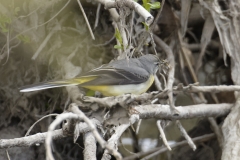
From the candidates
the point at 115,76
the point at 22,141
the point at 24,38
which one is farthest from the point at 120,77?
the point at 22,141

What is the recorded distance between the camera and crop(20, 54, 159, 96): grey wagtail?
12.3ft

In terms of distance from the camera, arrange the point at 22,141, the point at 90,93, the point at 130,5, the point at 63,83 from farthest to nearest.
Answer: the point at 90,93
the point at 63,83
the point at 130,5
the point at 22,141

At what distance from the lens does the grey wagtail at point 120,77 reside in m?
3.74

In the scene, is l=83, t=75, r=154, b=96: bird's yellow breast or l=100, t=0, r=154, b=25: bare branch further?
l=83, t=75, r=154, b=96: bird's yellow breast

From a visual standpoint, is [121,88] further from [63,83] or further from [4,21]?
[4,21]

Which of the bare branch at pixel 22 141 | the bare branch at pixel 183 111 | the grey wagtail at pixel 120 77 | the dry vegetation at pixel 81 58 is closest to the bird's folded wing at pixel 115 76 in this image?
the grey wagtail at pixel 120 77

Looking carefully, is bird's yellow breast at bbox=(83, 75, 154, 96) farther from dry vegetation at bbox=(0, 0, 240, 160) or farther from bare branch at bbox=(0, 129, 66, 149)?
bare branch at bbox=(0, 129, 66, 149)

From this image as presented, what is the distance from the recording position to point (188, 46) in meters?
5.13

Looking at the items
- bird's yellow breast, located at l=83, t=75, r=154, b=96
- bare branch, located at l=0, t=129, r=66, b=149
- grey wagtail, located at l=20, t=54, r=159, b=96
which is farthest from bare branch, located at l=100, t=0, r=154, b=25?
bare branch, located at l=0, t=129, r=66, b=149

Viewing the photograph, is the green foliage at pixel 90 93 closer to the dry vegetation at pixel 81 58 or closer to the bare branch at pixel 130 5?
the dry vegetation at pixel 81 58

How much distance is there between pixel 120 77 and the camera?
13.2 ft

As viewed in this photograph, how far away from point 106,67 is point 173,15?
1.13m

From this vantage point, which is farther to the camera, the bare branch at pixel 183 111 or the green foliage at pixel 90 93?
the green foliage at pixel 90 93

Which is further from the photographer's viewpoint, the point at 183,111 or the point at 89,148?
the point at 183,111
